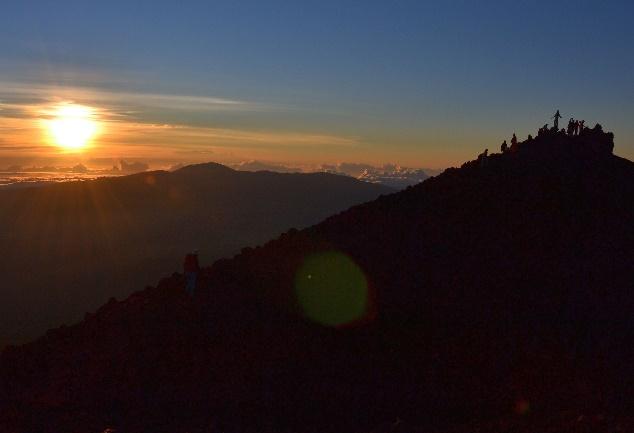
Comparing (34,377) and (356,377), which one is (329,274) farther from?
(34,377)

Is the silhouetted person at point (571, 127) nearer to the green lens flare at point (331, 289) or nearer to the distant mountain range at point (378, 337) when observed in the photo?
the distant mountain range at point (378, 337)

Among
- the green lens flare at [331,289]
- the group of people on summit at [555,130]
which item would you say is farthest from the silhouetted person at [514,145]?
the green lens flare at [331,289]

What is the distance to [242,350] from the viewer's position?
16984 mm

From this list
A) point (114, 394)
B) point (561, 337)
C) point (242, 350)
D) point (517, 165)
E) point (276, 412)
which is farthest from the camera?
point (517, 165)

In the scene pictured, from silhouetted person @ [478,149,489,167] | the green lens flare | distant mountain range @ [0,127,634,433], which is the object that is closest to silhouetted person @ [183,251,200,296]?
distant mountain range @ [0,127,634,433]

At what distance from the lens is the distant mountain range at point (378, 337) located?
14.8m

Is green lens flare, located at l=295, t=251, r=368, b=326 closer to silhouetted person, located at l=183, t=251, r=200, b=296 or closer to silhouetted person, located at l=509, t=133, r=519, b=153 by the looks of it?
silhouetted person, located at l=183, t=251, r=200, b=296

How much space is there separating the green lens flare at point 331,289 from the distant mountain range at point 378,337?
2.9 inches

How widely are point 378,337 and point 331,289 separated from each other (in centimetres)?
341

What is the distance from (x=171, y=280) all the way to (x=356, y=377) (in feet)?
30.1

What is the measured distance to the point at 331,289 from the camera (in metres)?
20.9

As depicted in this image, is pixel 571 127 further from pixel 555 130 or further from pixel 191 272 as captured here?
pixel 191 272

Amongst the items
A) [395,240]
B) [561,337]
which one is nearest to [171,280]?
[395,240]

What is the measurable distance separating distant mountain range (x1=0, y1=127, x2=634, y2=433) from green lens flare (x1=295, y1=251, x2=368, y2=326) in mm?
73
